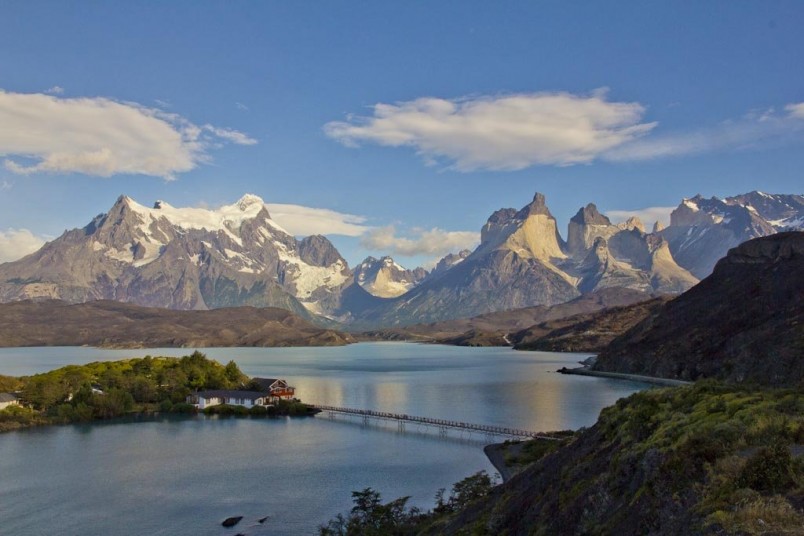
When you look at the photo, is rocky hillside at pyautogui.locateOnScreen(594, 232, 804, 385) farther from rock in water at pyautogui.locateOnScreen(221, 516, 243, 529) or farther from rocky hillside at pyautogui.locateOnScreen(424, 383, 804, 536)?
rock in water at pyautogui.locateOnScreen(221, 516, 243, 529)

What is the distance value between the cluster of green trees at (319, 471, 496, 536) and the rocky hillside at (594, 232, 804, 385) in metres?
82.0

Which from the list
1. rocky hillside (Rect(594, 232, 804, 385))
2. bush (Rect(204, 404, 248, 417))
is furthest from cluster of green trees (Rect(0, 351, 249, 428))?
rocky hillside (Rect(594, 232, 804, 385))

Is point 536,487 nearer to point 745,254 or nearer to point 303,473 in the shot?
point 303,473

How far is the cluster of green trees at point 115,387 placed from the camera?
381 ft

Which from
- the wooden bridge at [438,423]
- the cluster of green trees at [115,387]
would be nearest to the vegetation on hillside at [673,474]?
the wooden bridge at [438,423]

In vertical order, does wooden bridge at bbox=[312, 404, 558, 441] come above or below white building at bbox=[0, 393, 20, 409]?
below

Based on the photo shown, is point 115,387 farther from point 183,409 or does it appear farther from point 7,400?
point 7,400

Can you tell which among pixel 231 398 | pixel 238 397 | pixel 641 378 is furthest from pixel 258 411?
pixel 641 378

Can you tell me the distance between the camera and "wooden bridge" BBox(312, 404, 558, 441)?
93688 millimetres

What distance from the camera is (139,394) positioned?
13412cm

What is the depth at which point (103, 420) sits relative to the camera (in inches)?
4599

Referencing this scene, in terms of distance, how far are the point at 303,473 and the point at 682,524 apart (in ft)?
200

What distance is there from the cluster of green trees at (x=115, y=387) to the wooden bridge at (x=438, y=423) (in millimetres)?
30260

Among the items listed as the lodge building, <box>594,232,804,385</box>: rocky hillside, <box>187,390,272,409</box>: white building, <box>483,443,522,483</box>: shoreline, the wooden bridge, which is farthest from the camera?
the lodge building
